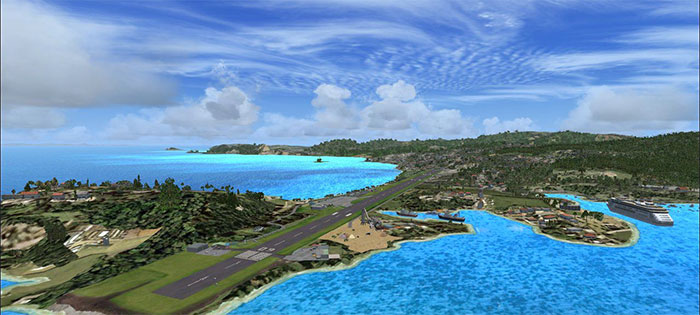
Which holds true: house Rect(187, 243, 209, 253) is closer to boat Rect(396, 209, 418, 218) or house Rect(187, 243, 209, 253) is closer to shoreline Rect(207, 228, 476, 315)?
shoreline Rect(207, 228, 476, 315)

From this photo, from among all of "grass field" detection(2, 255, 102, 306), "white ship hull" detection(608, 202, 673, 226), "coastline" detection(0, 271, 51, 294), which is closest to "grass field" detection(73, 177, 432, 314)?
"grass field" detection(2, 255, 102, 306)

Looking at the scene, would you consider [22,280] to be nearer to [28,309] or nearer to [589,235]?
[28,309]

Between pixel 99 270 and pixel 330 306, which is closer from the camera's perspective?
pixel 330 306

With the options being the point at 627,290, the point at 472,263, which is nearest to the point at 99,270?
the point at 472,263

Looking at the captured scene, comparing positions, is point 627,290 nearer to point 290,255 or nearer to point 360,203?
point 290,255

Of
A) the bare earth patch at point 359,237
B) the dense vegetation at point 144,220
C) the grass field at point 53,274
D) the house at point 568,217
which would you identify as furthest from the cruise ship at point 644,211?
the grass field at point 53,274

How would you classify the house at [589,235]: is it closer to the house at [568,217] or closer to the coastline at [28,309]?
the house at [568,217]
